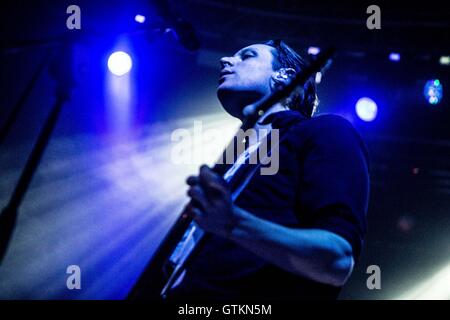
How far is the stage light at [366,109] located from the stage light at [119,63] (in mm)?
3220

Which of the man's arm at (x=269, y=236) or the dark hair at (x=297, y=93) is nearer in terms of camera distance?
the man's arm at (x=269, y=236)

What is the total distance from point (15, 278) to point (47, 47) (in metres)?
3.41

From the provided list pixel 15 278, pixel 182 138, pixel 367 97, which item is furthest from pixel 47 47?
pixel 367 97

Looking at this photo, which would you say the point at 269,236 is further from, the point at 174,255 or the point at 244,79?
the point at 244,79

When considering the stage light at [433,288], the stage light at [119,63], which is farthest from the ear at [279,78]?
the stage light at [433,288]

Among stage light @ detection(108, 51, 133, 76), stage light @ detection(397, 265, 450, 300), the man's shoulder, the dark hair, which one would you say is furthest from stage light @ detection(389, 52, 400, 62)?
the man's shoulder

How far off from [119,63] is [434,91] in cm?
421

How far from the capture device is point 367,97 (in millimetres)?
5902

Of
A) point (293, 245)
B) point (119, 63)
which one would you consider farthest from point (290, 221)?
point (119, 63)

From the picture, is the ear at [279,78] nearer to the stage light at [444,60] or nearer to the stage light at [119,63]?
the stage light at [119,63]

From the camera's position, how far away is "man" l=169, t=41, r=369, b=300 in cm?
110

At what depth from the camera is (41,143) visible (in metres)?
1.95

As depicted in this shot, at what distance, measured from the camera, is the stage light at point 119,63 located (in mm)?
5539

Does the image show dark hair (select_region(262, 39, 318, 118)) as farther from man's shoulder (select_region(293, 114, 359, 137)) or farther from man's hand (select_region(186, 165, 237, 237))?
man's hand (select_region(186, 165, 237, 237))
